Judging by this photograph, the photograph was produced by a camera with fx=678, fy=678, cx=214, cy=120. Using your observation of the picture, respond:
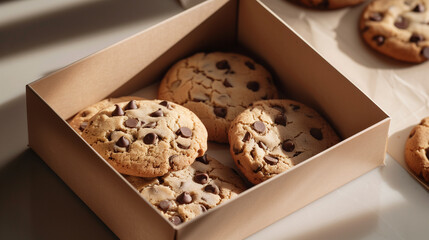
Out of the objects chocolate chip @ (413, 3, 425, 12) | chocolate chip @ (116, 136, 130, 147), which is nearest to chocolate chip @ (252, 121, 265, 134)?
chocolate chip @ (116, 136, 130, 147)

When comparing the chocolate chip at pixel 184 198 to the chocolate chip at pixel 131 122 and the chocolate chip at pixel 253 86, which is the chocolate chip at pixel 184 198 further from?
the chocolate chip at pixel 253 86

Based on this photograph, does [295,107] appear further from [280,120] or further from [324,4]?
[324,4]

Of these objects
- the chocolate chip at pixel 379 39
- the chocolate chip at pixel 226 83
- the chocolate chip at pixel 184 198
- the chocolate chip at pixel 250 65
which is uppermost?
the chocolate chip at pixel 226 83

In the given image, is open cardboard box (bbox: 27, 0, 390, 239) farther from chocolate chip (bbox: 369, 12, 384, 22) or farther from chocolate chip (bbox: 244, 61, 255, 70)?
chocolate chip (bbox: 369, 12, 384, 22)

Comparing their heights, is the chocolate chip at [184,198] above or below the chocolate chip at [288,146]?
above

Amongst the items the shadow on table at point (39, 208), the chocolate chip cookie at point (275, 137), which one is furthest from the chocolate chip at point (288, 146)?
the shadow on table at point (39, 208)
